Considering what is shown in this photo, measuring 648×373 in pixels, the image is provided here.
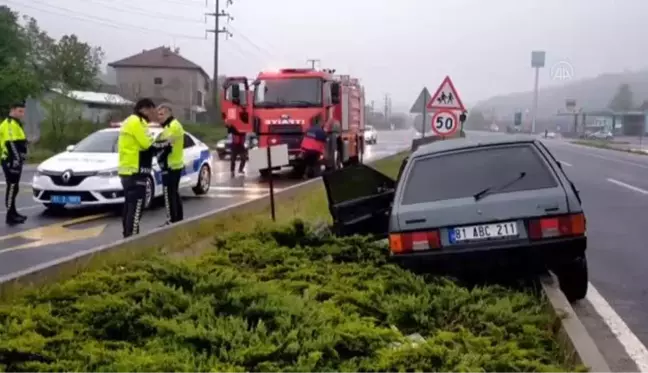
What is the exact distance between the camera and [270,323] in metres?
5.45

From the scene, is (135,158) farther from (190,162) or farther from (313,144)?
(313,144)

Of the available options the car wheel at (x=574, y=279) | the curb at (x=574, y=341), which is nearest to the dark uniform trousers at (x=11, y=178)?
the car wheel at (x=574, y=279)

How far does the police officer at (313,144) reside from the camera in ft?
72.9

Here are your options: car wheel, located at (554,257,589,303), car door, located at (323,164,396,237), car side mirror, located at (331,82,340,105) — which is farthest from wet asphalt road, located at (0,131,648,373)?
car side mirror, located at (331,82,340,105)

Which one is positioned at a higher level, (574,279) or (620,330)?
(574,279)

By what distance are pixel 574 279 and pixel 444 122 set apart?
43.5 feet

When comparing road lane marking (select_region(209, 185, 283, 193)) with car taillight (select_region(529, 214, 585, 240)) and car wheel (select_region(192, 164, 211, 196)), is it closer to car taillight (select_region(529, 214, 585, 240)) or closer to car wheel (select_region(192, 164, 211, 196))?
car wheel (select_region(192, 164, 211, 196))

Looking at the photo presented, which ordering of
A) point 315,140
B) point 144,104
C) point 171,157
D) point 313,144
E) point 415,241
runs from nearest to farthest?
1. point 415,241
2. point 144,104
3. point 171,157
4. point 315,140
5. point 313,144

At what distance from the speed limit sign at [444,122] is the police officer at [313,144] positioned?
→ 124 inches

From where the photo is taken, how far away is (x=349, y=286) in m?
6.81

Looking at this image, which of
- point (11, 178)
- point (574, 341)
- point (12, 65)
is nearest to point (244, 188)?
point (11, 178)

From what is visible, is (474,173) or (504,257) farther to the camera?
(474,173)

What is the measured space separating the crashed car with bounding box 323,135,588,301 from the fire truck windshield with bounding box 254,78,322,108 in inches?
618

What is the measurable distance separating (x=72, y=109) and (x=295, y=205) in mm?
26605
